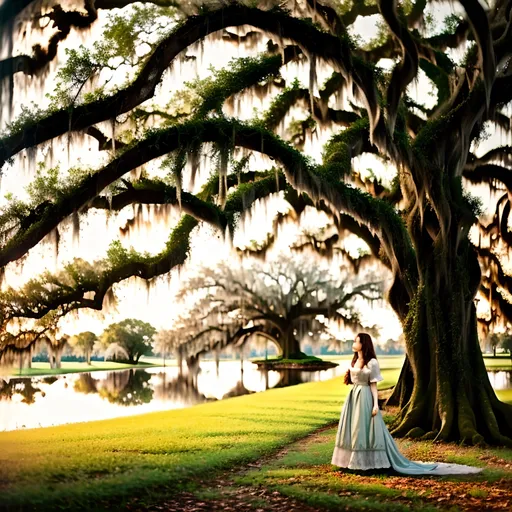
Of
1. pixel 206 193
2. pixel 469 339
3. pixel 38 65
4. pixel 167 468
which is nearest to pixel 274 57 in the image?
pixel 206 193

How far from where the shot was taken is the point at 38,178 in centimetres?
899

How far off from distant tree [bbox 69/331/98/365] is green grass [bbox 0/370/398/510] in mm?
30668

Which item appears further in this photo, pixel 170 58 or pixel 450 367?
pixel 450 367

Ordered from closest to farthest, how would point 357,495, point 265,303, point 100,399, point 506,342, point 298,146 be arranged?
1. point 357,495
2. point 298,146
3. point 100,399
4. point 506,342
5. point 265,303

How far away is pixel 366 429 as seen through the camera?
6.51 metres

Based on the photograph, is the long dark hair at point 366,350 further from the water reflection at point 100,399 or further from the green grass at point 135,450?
the water reflection at point 100,399

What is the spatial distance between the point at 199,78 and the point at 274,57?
1629 millimetres

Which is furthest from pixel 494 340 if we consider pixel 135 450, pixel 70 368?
pixel 70 368

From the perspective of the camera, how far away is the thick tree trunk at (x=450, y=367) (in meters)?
8.70

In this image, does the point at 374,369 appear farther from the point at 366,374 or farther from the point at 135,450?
the point at 135,450

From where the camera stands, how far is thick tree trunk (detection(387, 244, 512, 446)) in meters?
8.70

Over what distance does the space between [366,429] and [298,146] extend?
22.7 feet

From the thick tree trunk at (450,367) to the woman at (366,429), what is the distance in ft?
6.94

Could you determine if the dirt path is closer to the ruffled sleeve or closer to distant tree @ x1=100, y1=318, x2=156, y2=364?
the ruffled sleeve
